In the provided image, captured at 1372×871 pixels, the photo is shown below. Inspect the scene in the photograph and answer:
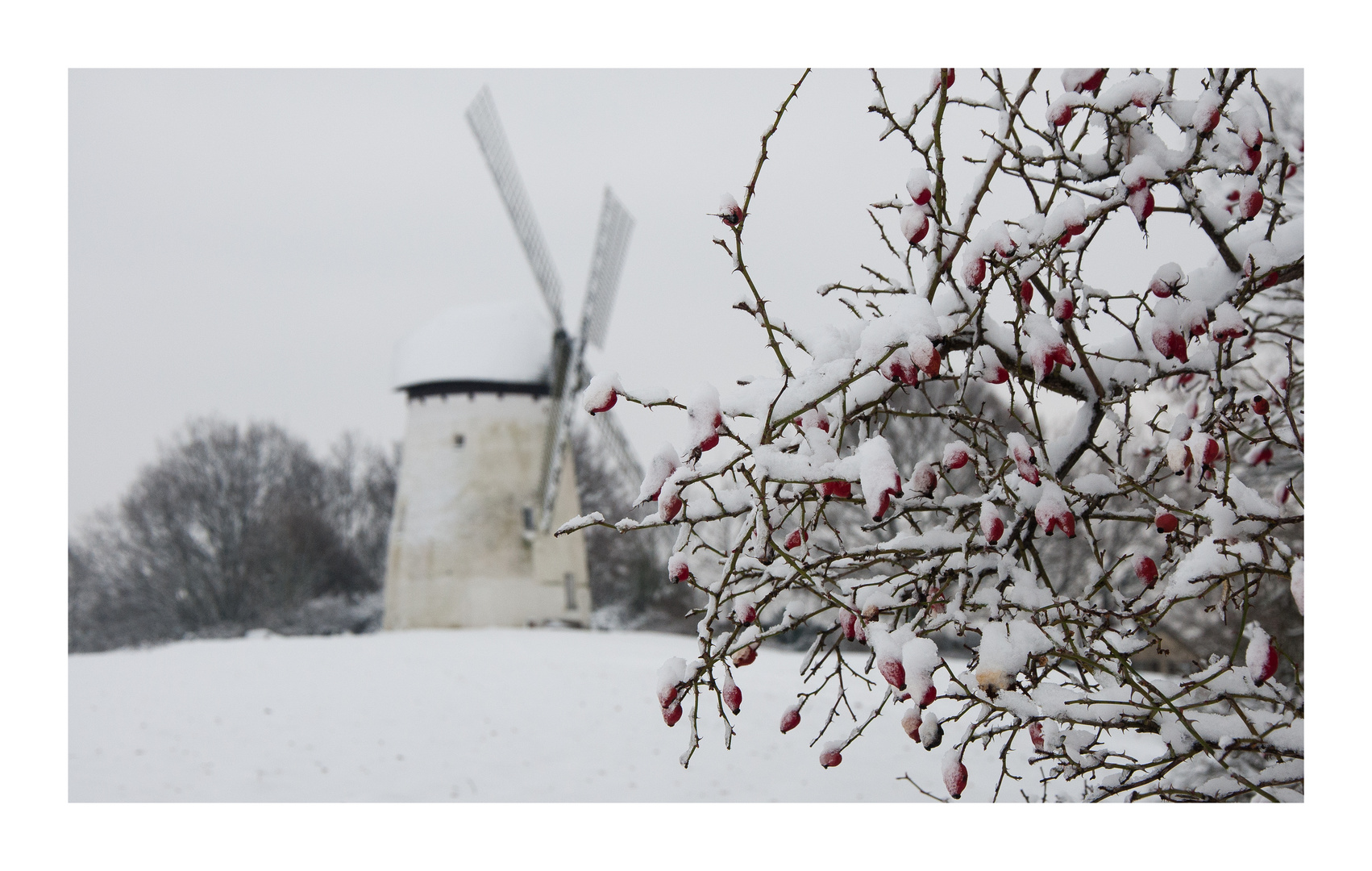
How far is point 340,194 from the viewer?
6.65 meters

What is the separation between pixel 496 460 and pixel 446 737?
18.6 feet

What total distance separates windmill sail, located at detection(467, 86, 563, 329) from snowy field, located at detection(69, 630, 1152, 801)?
453 centimetres

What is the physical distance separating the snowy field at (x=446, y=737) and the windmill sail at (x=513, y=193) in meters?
4.53

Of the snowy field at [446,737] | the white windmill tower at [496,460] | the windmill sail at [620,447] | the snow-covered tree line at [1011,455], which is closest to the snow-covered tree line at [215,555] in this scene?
the white windmill tower at [496,460]

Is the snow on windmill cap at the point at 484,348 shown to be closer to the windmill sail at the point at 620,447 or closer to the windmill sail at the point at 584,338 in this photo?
the windmill sail at the point at 584,338

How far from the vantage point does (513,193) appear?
11.3m

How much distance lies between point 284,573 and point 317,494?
2579mm

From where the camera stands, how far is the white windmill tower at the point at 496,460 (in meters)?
12.3

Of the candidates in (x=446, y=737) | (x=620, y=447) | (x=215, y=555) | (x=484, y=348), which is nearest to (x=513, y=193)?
(x=484, y=348)

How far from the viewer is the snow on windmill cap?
12.9 m

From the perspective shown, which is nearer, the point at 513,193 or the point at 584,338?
the point at 513,193

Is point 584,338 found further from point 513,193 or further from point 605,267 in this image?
point 513,193
